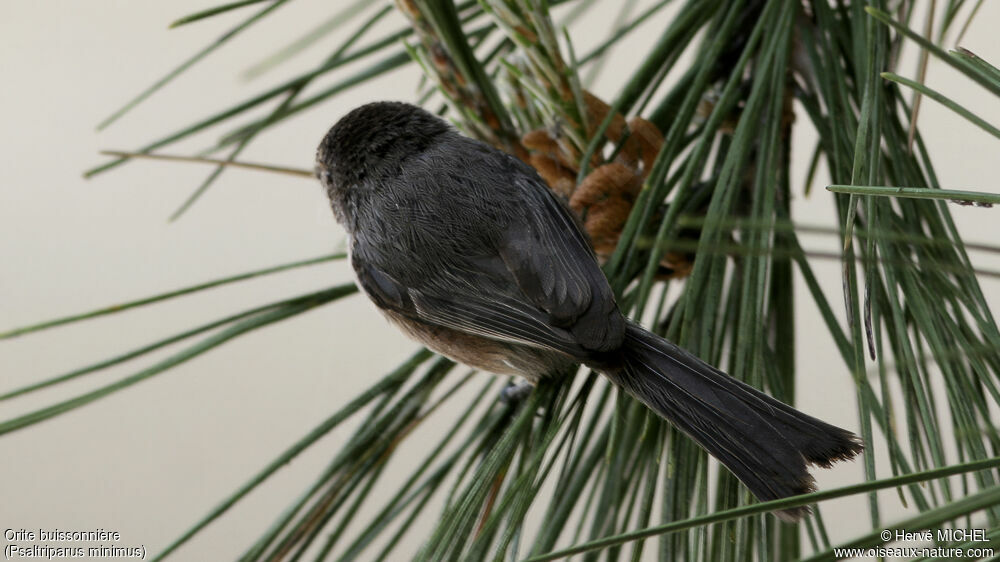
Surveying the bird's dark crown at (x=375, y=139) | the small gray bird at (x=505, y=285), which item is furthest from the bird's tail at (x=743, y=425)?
the bird's dark crown at (x=375, y=139)

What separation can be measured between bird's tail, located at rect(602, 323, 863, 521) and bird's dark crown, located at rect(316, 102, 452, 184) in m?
0.51

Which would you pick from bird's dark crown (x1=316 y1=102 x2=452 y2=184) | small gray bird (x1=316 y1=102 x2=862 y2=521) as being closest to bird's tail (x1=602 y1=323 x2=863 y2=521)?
small gray bird (x1=316 y1=102 x2=862 y2=521)

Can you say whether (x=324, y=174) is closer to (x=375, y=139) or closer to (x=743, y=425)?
(x=375, y=139)

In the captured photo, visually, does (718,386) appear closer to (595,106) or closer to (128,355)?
(595,106)

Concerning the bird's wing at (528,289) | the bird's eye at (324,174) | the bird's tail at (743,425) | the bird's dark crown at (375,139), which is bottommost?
the bird's tail at (743,425)

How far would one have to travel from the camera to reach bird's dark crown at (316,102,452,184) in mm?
1178

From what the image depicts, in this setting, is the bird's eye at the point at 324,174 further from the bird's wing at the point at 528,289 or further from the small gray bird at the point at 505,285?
the bird's wing at the point at 528,289

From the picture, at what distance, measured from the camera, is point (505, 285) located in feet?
3.24

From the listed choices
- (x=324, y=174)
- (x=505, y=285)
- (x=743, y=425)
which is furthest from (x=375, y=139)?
(x=743, y=425)

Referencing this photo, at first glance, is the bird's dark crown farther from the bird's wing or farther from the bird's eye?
the bird's wing

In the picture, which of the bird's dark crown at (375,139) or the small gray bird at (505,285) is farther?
the bird's dark crown at (375,139)

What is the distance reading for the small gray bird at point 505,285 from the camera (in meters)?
0.73

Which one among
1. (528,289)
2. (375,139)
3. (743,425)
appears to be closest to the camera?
(743,425)

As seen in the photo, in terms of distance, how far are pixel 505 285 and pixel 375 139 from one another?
330 mm
